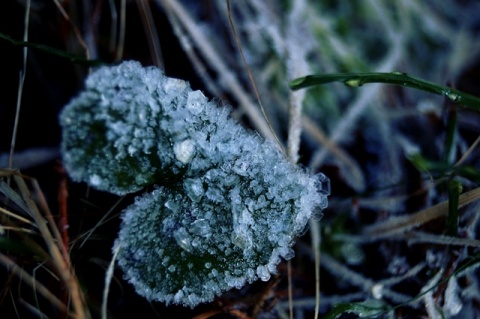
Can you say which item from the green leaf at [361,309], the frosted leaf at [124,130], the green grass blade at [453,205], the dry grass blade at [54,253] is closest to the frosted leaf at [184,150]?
the frosted leaf at [124,130]

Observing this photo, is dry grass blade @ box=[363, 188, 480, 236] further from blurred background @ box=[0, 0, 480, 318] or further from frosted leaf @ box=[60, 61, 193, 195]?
frosted leaf @ box=[60, 61, 193, 195]

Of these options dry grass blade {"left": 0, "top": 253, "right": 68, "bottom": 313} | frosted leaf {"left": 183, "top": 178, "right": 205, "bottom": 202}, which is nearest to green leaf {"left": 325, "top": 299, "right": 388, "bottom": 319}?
frosted leaf {"left": 183, "top": 178, "right": 205, "bottom": 202}

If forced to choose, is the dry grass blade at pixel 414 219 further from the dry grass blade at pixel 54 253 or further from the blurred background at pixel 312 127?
the dry grass blade at pixel 54 253

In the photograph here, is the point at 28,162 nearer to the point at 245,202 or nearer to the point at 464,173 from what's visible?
the point at 245,202

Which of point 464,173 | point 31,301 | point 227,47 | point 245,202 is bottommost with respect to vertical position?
point 31,301

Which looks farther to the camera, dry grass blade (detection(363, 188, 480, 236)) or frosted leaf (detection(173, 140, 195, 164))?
dry grass blade (detection(363, 188, 480, 236))

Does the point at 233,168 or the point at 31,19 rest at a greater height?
the point at 31,19

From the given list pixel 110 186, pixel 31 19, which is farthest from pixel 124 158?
pixel 31 19

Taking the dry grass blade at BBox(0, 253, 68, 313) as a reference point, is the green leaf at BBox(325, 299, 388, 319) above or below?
above
